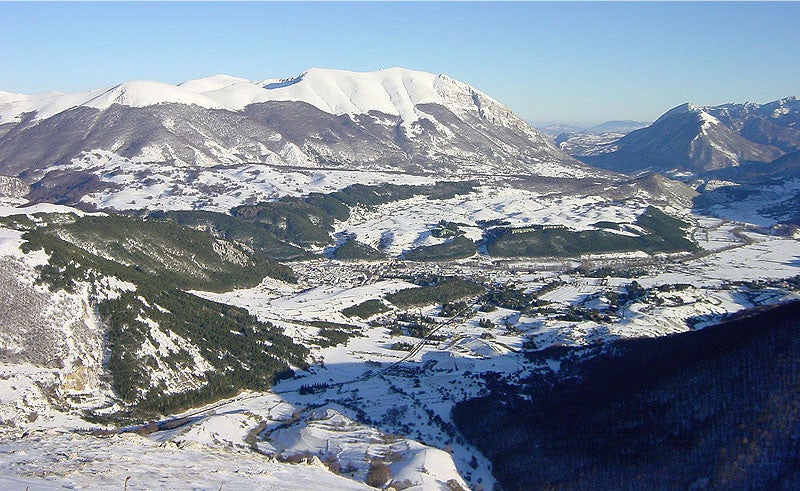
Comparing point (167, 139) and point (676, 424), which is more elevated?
point (167, 139)

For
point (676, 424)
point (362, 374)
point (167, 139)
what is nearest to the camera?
point (676, 424)

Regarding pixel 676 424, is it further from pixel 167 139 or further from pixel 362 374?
pixel 167 139

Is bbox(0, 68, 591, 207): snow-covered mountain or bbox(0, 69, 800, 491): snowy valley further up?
bbox(0, 68, 591, 207): snow-covered mountain

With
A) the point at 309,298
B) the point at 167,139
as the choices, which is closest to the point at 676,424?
the point at 309,298

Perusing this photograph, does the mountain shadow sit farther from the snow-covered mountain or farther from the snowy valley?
the snow-covered mountain

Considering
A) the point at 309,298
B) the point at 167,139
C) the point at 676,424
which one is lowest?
the point at 309,298

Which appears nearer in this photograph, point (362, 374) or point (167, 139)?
point (362, 374)

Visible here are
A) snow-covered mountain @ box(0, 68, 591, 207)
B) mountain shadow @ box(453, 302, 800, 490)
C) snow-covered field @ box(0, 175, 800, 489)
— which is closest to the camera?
mountain shadow @ box(453, 302, 800, 490)

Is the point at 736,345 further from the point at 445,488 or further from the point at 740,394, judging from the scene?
the point at 445,488

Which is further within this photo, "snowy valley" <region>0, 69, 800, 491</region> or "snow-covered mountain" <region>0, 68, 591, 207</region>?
"snow-covered mountain" <region>0, 68, 591, 207</region>

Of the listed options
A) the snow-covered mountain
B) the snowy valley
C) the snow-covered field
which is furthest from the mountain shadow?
the snow-covered mountain

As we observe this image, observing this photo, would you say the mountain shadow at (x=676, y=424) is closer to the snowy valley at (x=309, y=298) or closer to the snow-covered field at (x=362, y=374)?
the snowy valley at (x=309, y=298)
